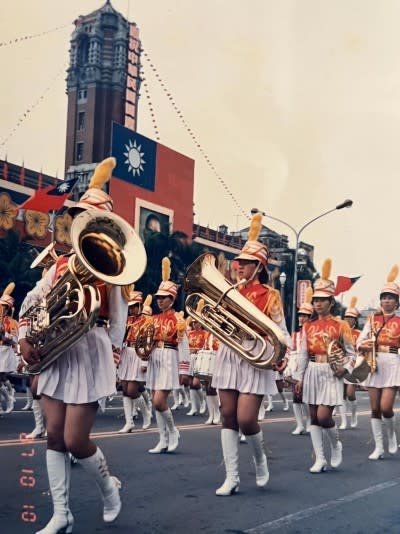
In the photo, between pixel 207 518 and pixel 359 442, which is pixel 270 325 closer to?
pixel 207 518

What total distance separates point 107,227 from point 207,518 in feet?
7.91

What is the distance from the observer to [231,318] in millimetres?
7406

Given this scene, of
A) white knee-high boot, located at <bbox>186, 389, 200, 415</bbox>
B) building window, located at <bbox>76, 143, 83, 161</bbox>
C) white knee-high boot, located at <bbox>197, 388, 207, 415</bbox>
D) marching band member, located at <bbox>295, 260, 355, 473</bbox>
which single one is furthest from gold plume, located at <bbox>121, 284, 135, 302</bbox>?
building window, located at <bbox>76, 143, 83, 161</bbox>

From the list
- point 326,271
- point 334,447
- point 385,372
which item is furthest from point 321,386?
point 385,372

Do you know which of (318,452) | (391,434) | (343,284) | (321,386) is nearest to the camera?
(318,452)

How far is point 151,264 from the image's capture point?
132 ft

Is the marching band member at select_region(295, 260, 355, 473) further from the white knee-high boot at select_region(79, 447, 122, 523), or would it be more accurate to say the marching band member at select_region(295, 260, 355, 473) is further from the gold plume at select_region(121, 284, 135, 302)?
the gold plume at select_region(121, 284, 135, 302)

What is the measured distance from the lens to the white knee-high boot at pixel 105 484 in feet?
18.6

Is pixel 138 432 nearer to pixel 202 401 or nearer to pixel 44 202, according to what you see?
pixel 202 401

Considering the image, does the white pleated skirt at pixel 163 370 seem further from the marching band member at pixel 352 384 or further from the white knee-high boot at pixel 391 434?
the marching band member at pixel 352 384

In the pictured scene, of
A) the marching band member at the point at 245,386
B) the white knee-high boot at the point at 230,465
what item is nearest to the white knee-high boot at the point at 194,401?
the marching band member at the point at 245,386

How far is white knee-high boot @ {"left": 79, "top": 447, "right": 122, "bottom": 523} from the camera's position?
5.68 metres

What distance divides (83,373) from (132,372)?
23.6ft

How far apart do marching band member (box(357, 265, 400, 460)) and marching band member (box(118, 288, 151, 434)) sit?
144 inches
